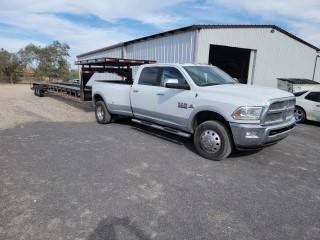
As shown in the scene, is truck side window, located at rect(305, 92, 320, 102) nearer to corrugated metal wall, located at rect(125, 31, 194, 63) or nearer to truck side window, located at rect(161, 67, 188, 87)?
corrugated metal wall, located at rect(125, 31, 194, 63)

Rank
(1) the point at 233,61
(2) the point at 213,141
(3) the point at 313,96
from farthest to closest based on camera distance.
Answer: (1) the point at 233,61 → (3) the point at 313,96 → (2) the point at 213,141

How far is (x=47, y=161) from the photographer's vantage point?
19.8ft

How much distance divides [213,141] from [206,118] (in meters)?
0.63

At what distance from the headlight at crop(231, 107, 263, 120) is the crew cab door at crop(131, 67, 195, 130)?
3.96 ft

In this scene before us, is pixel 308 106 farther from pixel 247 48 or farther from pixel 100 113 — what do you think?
pixel 100 113

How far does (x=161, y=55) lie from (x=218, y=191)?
12.7 metres

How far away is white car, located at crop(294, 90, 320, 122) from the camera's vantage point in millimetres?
10903

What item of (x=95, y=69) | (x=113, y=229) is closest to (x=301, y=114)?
(x=95, y=69)

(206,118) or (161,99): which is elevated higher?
(161,99)

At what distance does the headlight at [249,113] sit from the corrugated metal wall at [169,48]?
9.03 meters

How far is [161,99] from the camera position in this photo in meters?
7.38

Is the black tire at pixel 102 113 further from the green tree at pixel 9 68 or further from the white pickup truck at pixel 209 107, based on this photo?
the green tree at pixel 9 68

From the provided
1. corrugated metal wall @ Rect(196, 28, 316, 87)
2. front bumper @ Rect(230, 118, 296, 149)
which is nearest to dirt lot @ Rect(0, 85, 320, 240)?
front bumper @ Rect(230, 118, 296, 149)

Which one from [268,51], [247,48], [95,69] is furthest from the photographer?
[268,51]
